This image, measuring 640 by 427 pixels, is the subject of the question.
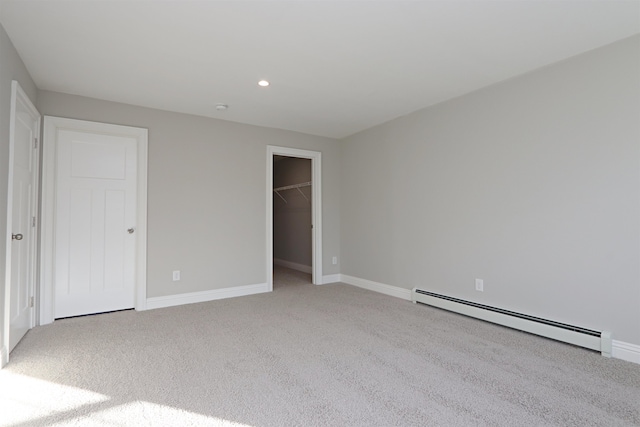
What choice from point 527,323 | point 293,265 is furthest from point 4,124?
point 293,265

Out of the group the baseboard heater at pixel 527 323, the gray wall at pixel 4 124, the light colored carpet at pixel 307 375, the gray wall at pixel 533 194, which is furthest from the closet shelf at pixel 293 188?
the gray wall at pixel 4 124

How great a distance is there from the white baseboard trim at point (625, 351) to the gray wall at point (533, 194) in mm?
49

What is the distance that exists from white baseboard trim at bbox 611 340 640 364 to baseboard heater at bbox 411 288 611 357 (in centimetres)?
4

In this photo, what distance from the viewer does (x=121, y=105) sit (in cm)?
372

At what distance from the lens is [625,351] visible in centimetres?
241

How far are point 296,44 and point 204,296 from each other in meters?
3.12

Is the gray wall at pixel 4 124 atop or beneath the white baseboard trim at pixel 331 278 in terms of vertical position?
atop

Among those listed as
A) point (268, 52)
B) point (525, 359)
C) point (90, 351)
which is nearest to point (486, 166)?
point (525, 359)

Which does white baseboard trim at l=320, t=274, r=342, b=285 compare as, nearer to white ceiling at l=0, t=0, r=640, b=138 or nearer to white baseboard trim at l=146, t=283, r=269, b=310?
white baseboard trim at l=146, t=283, r=269, b=310

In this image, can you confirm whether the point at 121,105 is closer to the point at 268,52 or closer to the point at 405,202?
the point at 268,52

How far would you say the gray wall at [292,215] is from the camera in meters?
6.44

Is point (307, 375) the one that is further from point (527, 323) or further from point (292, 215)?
point (292, 215)

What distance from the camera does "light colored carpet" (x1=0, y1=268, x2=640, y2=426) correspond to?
5.67ft

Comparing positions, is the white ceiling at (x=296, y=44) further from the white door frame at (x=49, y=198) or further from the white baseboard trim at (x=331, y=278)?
the white baseboard trim at (x=331, y=278)
